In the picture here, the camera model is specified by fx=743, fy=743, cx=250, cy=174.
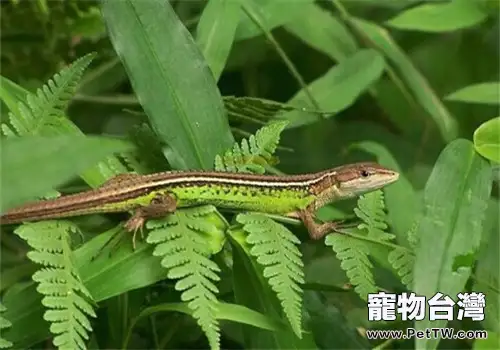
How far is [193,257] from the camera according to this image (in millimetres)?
785

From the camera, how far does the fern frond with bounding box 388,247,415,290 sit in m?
0.86

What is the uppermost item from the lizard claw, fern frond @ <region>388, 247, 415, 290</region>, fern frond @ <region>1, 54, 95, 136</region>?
fern frond @ <region>1, 54, 95, 136</region>

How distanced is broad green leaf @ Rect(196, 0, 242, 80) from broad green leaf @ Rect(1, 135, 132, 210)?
513 millimetres

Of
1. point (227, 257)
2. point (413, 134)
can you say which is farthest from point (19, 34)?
point (413, 134)

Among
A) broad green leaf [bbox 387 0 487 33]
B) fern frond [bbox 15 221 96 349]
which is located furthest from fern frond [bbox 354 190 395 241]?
broad green leaf [bbox 387 0 487 33]

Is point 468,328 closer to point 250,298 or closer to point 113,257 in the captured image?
point 250,298

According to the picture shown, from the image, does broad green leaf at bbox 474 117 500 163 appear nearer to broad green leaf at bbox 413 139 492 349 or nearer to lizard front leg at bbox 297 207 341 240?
broad green leaf at bbox 413 139 492 349

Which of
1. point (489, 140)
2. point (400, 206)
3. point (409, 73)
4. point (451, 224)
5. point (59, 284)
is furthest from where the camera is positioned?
point (409, 73)

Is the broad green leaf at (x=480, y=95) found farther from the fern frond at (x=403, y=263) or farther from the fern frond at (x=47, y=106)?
the fern frond at (x=47, y=106)

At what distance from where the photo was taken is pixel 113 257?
0.84 metres

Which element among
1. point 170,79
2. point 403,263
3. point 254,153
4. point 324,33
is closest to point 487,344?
point 403,263

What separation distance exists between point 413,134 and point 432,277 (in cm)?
99

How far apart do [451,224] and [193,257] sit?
0.30 meters

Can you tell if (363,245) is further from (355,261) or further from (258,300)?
(258,300)
